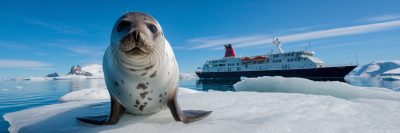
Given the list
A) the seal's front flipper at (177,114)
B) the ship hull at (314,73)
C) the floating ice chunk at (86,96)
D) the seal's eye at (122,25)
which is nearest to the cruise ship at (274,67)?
the ship hull at (314,73)

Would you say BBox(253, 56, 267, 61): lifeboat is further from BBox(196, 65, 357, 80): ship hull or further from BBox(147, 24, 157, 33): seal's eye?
BBox(147, 24, 157, 33): seal's eye

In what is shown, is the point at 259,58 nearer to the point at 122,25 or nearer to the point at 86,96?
the point at 86,96

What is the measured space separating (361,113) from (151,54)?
9.75 feet

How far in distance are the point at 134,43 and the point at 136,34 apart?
8 centimetres

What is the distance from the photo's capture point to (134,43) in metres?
2.10

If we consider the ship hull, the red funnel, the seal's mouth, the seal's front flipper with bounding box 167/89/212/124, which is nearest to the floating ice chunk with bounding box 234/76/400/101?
the seal's front flipper with bounding box 167/89/212/124

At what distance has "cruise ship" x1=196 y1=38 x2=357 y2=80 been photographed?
114ft

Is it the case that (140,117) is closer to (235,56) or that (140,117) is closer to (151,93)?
(151,93)

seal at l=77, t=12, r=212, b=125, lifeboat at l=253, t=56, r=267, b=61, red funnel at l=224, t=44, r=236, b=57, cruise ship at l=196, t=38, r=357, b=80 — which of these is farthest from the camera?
red funnel at l=224, t=44, r=236, b=57

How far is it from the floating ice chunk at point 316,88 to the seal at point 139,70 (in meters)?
5.99

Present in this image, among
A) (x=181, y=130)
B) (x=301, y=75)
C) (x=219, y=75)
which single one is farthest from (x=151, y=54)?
(x=219, y=75)

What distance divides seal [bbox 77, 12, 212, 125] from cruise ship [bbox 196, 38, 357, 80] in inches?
1405

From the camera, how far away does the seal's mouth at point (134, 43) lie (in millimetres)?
2072

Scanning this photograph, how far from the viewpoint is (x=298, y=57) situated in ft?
126
